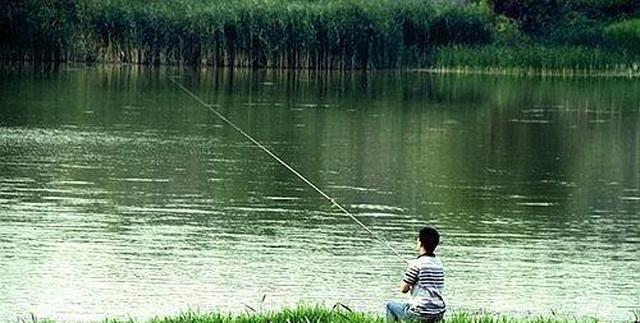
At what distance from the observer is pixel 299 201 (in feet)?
74.8

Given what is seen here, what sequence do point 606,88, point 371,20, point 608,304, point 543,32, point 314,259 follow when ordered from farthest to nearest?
point 543,32
point 371,20
point 606,88
point 314,259
point 608,304

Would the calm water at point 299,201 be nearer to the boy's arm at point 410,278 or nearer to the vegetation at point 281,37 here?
the boy's arm at point 410,278

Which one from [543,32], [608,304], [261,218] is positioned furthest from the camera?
[543,32]

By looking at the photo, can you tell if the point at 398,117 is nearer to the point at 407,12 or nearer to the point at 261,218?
the point at 261,218

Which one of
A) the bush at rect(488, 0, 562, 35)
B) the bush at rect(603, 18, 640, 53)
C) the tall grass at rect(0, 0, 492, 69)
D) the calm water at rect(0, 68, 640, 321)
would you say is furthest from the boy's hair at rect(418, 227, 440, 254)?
the bush at rect(488, 0, 562, 35)

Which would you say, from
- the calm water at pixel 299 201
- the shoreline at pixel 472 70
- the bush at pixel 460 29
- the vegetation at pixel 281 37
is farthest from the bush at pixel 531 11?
the calm water at pixel 299 201

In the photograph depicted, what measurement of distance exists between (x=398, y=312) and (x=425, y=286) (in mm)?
271

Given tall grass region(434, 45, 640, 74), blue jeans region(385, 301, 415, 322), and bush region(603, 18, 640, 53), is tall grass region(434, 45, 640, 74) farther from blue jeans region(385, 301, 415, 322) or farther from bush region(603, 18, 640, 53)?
blue jeans region(385, 301, 415, 322)

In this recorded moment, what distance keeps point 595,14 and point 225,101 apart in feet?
110

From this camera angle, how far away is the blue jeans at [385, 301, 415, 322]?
41.2ft

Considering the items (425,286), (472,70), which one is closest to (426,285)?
(425,286)

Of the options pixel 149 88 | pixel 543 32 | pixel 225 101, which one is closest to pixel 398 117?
pixel 225 101

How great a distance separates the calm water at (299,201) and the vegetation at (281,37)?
1046 centimetres

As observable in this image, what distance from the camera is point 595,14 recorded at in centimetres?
7000
